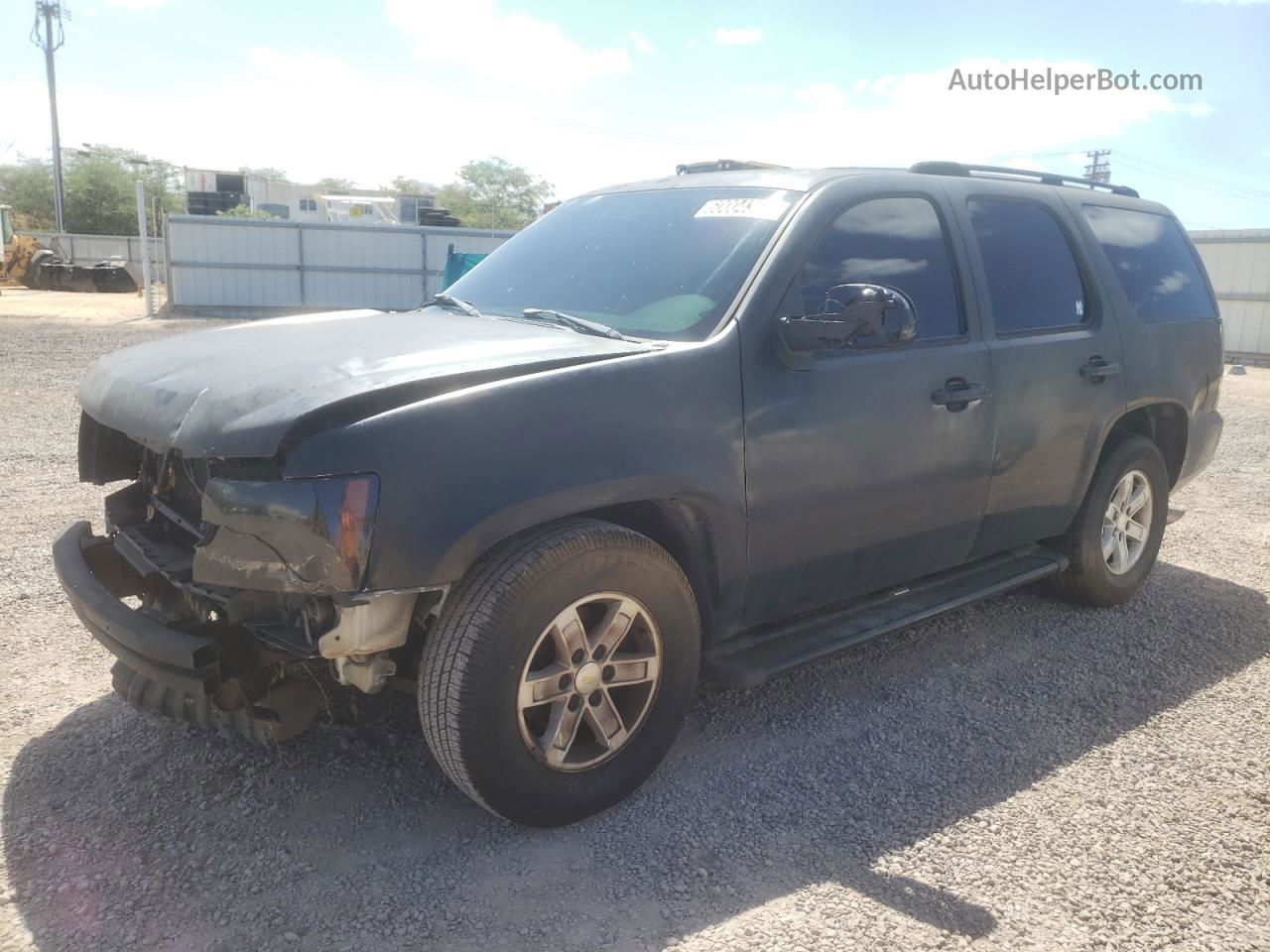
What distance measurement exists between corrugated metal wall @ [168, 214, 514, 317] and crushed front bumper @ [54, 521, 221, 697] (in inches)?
817

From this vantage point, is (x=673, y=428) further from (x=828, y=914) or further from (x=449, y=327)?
(x=828, y=914)

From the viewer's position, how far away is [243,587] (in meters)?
2.48

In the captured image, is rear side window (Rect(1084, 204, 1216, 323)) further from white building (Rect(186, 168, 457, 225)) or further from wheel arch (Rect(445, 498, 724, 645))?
white building (Rect(186, 168, 457, 225))

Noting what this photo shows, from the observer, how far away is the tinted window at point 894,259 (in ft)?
11.2

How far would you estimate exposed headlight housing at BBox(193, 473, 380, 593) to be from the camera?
2.38 meters

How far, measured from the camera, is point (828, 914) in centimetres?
255

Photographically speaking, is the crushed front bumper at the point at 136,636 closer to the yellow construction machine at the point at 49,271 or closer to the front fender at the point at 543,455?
the front fender at the point at 543,455

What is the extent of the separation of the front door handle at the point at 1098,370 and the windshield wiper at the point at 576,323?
225 cm

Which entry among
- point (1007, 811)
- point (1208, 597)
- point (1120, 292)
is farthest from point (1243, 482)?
point (1007, 811)

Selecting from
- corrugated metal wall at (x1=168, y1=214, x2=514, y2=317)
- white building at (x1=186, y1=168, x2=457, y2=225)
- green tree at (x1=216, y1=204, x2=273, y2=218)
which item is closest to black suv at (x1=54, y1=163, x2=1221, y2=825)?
corrugated metal wall at (x1=168, y1=214, x2=514, y2=317)

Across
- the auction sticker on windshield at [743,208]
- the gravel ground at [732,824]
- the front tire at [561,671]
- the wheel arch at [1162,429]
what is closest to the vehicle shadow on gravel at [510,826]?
the gravel ground at [732,824]

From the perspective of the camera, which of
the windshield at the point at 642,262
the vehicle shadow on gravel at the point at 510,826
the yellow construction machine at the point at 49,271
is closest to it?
the vehicle shadow on gravel at the point at 510,826

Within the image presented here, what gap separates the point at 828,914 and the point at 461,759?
1.02m

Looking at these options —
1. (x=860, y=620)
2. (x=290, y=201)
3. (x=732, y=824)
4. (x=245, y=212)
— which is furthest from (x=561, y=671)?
(x=290, y=201)
